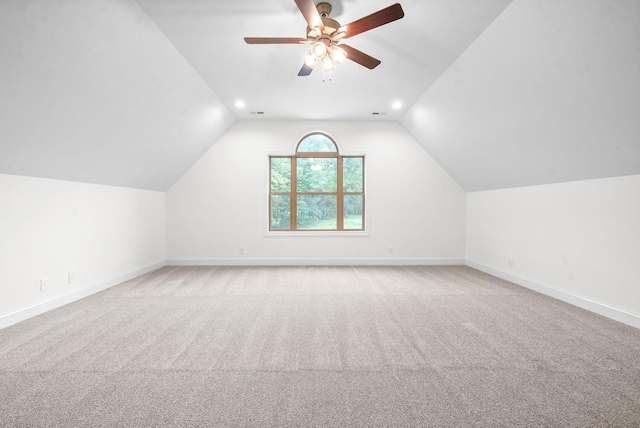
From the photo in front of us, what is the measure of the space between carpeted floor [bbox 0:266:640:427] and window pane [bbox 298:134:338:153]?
320 cm

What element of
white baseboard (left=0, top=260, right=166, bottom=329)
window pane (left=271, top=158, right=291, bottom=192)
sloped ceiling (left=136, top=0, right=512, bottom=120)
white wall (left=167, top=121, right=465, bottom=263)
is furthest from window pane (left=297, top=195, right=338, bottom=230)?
white baseboard (left=0, top=260, right=166, bottom=329)

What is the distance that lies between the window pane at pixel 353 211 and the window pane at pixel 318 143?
1.05 meters

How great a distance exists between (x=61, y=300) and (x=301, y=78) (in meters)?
3.93

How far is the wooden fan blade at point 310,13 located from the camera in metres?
1.92

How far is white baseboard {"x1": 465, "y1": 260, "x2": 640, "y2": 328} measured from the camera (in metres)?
2.76

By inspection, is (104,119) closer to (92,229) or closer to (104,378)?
(92,229)

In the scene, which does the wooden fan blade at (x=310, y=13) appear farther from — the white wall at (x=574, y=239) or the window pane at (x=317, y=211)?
the window pane at (x=317, y=211)

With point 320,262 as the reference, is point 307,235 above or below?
above

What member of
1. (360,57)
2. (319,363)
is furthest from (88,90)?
(319,363)

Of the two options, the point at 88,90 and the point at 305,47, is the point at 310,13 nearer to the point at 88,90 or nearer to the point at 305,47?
the point at 305,47

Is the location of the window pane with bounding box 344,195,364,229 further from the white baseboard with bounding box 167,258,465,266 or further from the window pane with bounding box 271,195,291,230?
the window pane with bounding box 271,195,291,230

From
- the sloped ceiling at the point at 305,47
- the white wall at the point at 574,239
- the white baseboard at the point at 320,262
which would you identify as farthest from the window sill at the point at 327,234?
the sloped ceiling at the point at 305,47

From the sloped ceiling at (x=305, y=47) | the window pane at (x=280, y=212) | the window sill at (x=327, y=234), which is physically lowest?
the window sill at (x=327, y=234)

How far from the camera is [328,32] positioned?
2.29 metres
